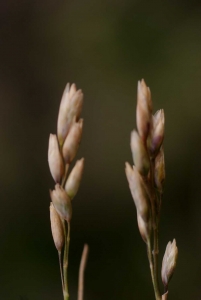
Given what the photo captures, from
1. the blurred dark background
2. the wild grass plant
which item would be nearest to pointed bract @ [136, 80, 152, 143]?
the wild grass plant

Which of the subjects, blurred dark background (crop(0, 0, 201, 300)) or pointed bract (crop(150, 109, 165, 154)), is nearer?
pointed bract (crop(150, 109, 165, 154))

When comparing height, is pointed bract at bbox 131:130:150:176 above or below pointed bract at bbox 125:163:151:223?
above

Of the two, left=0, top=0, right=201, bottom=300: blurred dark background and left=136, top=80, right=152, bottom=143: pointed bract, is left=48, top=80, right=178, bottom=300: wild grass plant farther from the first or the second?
left=0, top=0, right=201, bottom=300: blurred dark background

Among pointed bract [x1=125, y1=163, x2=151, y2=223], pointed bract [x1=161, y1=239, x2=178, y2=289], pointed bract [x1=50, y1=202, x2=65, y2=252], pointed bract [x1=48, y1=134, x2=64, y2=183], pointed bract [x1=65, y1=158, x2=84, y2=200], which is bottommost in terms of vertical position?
pointed bract [x1=161, y1=239, x2=178, y2=289]

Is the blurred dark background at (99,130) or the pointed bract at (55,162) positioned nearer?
the pointed bract at (55,162)

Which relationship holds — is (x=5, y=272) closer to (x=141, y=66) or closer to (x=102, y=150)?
(x=102, y=150)

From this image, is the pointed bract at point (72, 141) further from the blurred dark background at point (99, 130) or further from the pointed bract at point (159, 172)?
the blurred dark background at point (99, 130)

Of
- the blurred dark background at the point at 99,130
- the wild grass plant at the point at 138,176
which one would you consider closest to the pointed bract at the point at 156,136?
the wild grass plant at the point at 138,176

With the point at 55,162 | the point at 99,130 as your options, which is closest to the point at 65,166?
the point at 55,162

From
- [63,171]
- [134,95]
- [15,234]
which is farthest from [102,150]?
[63,171]
